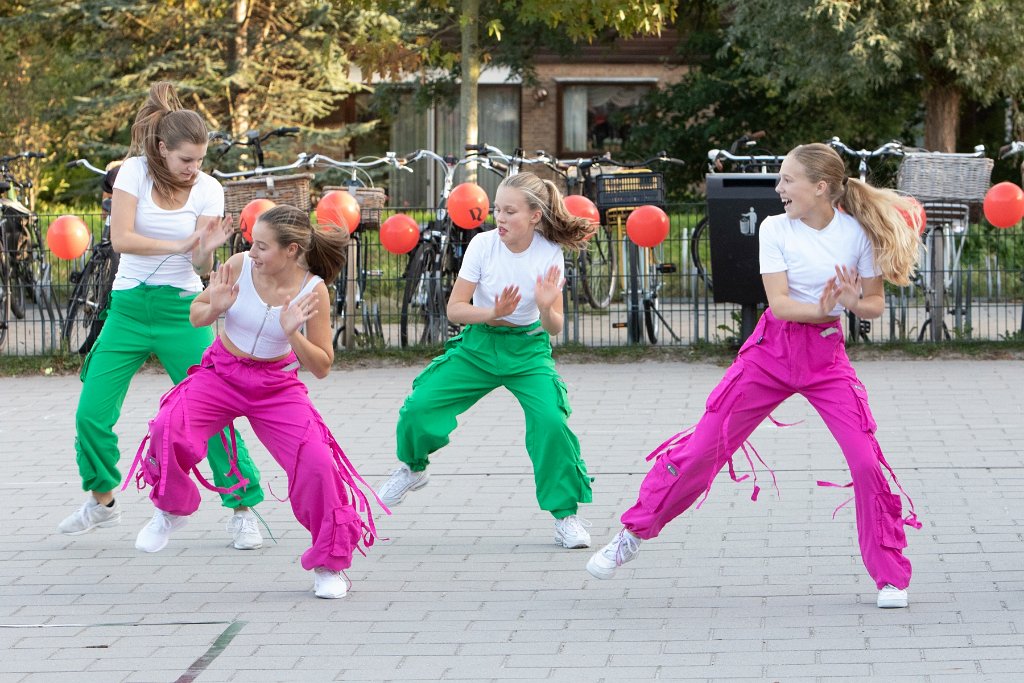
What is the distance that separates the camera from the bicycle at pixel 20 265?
11.3 meters

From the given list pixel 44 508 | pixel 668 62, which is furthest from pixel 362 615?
pixel 668 62

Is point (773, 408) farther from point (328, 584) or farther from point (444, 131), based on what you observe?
point (444, 131)

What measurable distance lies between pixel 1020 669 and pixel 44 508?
14.1 feet

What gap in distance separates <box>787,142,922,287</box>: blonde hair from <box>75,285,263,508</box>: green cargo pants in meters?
2.40

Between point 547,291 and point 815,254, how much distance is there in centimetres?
102

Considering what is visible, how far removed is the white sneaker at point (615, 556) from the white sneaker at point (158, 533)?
1.52m

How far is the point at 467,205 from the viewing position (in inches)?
412

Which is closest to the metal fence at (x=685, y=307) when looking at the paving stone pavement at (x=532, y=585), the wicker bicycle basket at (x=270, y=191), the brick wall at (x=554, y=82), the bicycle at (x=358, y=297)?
the bicycle at (x=358, y=297)

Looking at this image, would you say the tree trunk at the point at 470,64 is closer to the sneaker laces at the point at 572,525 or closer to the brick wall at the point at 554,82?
the brick wall at the point at 554,82

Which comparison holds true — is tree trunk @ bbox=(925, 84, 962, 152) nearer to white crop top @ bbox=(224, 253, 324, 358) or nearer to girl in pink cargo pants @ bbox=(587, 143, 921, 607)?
girl in pink cargo pants @ bbox=(587, 143, 921, 607)

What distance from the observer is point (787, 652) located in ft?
15.3

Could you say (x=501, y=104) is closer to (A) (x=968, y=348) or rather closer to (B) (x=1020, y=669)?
(A) (x=968, y=348)

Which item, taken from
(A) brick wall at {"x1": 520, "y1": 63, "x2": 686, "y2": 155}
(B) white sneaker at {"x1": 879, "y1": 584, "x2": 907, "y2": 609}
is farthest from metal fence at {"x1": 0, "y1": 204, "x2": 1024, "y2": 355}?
(A) brick wall at {"x1": 520, "y1": 63, "x2": 686, "y2": 155}

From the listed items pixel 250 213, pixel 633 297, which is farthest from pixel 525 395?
pixel 633 297
